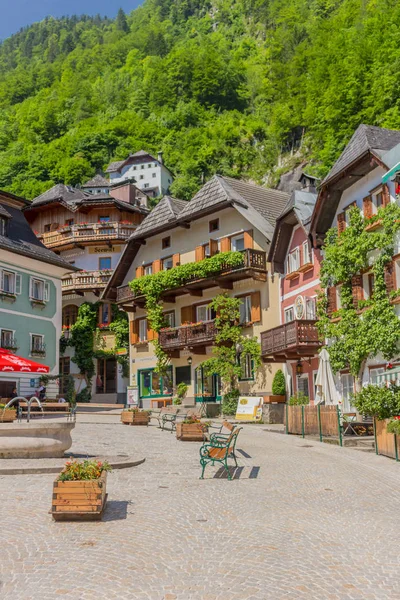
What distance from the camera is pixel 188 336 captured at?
121 feet

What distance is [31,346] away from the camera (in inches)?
1446

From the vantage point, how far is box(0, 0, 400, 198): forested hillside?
6456 cm

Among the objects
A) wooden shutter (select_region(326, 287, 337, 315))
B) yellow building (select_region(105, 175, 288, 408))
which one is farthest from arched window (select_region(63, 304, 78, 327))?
wooden shutter (select_region(326, 287, 337, 315))

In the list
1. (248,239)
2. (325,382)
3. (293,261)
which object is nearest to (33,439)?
(325,382)

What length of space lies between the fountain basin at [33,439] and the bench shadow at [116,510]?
447cm

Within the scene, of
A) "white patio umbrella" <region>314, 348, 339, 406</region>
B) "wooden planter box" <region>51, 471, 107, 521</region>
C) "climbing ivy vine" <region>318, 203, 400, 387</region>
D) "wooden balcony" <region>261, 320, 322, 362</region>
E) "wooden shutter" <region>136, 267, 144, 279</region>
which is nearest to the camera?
"wooden planter box" <region>51, 471, 107, 521</region>

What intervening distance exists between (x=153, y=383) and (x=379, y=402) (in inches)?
888

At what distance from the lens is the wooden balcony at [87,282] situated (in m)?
48.4

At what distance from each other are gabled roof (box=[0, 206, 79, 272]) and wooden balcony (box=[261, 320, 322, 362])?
46.3ft

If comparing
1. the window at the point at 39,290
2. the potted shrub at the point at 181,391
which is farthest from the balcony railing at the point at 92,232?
the potted shrub at the point at 181,391

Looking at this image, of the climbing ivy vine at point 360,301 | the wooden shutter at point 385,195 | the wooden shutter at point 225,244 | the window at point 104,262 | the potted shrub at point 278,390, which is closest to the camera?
the climbing ivy vine at point 360,301

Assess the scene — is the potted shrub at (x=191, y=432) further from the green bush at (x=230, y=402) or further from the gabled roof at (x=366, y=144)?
the green bush at (x=230, y=402)

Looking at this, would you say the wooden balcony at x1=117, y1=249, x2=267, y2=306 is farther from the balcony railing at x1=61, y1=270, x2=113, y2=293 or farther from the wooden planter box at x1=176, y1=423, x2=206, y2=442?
the wooden planter box at x1=176, y1=423, x2=206, y2=442

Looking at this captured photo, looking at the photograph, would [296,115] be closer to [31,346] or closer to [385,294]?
[31,346]
